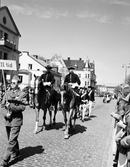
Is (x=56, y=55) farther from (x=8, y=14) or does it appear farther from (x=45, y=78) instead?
(x=45, y=78)

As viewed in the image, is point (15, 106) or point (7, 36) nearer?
point (15, 106)

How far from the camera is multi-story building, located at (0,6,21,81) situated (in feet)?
118

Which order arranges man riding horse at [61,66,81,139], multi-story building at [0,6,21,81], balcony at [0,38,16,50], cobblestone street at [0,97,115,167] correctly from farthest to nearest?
multi-story building at [0,6,21,81] < balcony at [0,38,16,50] < man riding horse at [61,66,81,139] < cobblestone street at [0,97,115,167]

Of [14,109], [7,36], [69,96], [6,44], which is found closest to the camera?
[14,109]

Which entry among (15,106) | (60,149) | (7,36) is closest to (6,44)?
(7,36)

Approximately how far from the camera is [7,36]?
126ft

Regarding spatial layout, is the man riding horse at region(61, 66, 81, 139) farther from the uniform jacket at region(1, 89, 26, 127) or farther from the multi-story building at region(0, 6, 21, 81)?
the multi-story building at region(0, 6, 21, 81)

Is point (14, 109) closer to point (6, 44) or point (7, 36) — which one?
point (6, 44)

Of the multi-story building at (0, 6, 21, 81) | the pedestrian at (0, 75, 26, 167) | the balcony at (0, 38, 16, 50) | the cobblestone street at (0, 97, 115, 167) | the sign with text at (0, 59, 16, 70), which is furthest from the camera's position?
the multi-story building at (0, 6, 21, 81)

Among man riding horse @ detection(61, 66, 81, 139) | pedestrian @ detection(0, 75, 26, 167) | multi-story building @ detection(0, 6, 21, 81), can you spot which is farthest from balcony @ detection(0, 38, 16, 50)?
pedestrian @ detection(0, 75, 26, 167)

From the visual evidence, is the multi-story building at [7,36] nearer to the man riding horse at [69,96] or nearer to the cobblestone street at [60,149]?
the man riding horse at [69,96]

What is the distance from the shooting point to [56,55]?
8700 cm

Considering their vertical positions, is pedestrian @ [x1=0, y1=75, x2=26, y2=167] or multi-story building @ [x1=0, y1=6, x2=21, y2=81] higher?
multi-story building @ [x1=0, y1=6, x2=21, y2=81]

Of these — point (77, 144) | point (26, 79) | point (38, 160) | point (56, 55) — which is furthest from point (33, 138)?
point (56, 55)
